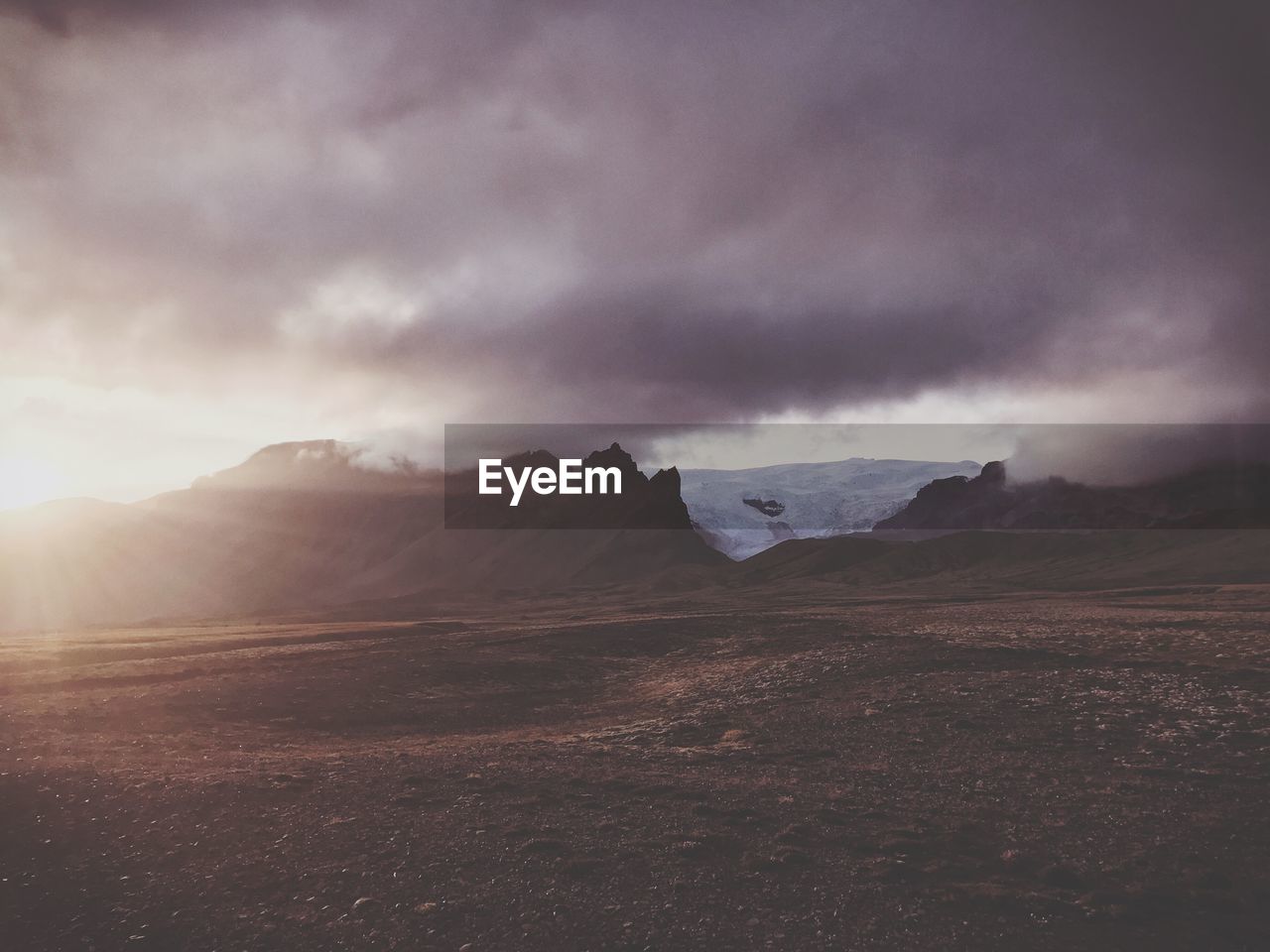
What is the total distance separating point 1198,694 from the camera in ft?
92.5

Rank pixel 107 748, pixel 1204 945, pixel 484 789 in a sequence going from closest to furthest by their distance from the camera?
pixel 1204 945 → pixel 484 789 → pixel 107 748

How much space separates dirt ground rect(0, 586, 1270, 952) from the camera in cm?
1359

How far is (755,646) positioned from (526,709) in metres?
19.0

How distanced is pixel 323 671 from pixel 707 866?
31.2 metres

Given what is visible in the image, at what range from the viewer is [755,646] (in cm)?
4881

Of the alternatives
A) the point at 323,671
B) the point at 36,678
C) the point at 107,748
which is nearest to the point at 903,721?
the point at 107,748

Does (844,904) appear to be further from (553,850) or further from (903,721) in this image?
(903,721)

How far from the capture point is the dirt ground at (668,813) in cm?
1359

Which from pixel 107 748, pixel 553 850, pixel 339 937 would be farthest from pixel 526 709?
pixel 339 937

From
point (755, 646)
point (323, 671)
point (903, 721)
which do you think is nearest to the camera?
point (903, 721)

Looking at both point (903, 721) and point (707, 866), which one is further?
point (903, 721)

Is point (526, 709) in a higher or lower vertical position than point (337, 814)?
lower

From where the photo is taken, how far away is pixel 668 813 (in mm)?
18344

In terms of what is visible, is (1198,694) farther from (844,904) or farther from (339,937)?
(339,937)
